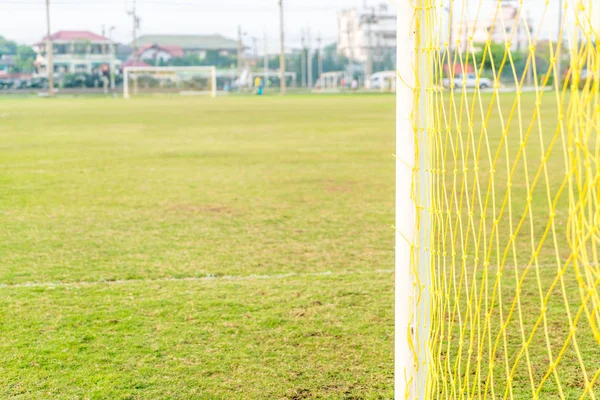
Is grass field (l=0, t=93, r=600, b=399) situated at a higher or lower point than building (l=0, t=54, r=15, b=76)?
lower

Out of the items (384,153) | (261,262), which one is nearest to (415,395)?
(261,262)

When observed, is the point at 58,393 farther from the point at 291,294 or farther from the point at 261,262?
the point at 261,262

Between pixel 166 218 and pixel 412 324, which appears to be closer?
pixel 412 324

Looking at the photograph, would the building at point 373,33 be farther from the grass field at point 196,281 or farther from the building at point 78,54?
the grass field at point 196,281

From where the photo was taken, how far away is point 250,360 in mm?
3488

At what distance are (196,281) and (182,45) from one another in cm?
10928

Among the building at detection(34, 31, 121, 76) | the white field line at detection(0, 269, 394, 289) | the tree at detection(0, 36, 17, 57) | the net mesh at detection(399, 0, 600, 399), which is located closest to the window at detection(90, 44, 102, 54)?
the building at detection(34, 31, 121, 76)

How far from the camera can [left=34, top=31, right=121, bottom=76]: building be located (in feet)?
233

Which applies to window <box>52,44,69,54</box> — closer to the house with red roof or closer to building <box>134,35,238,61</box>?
the house with red roof

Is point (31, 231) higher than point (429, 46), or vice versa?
point (429, 46)

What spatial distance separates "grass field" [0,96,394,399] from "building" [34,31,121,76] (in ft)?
207

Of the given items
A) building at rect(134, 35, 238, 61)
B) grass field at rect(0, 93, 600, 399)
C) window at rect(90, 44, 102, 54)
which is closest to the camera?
grass field at rect(0, 93, 600, 399)

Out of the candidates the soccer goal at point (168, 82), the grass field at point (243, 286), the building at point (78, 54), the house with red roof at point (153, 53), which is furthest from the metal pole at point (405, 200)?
the house with red roof at point (153, 53)

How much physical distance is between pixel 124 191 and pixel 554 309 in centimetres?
557
